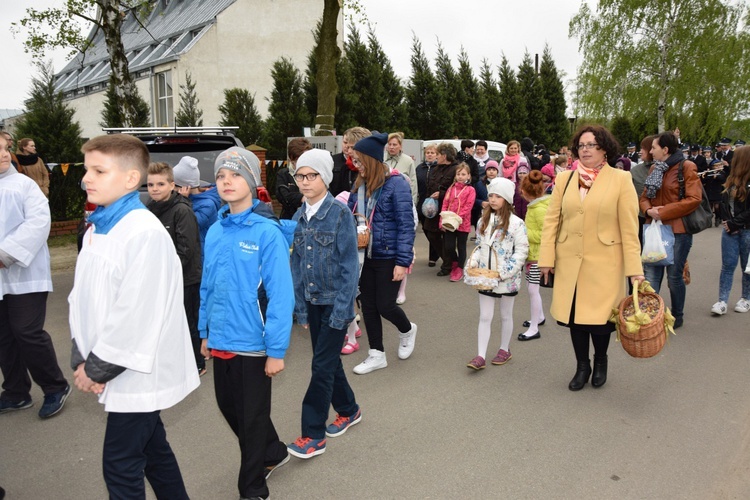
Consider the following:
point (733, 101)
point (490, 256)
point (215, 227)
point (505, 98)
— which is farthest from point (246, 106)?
point (733, 101)

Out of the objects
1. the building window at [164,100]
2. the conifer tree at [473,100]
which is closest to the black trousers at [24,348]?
the conifer tree at [473,100]

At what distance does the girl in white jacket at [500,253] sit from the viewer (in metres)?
5.31

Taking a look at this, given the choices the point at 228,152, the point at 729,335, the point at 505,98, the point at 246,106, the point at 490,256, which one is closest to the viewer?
the point at 228,152

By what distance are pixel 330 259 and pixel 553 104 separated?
33282 millimetres

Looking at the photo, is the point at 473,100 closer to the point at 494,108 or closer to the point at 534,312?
the point at 494,108

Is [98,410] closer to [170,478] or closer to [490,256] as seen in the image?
[170,478]

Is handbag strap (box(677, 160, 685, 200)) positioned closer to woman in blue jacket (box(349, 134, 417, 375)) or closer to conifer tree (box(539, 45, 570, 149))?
woman in blue jacket (box(349, 134, 417, 375))

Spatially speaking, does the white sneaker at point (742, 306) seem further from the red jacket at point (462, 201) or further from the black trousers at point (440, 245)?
the black trousers at point (440, 245)

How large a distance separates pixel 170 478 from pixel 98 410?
2.10m

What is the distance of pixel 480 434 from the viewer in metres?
4.25

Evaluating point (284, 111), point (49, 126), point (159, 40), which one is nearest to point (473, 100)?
point (284, 111)

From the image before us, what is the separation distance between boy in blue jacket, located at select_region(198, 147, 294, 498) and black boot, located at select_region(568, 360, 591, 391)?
2.80 m

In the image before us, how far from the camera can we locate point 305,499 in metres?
3.48

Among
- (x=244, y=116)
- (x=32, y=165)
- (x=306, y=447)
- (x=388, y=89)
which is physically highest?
(x=388, y=89)
